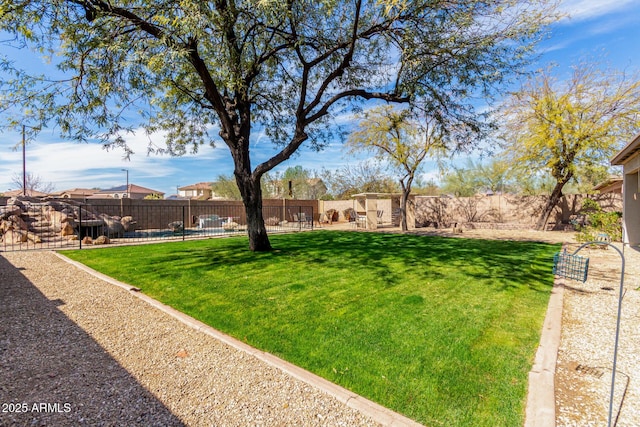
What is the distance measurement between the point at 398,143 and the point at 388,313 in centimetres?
1233

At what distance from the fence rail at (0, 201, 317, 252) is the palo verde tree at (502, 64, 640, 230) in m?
13.9

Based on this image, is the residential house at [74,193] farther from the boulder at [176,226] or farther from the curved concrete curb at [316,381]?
the curved concrete curb at [316,381]

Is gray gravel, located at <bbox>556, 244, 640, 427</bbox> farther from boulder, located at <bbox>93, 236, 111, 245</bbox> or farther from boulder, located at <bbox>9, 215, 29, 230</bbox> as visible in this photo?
boulder, located at <bbox>9, 215, 29, 230</bbox>

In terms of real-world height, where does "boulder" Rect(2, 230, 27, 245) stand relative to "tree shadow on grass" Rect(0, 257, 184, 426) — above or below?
above

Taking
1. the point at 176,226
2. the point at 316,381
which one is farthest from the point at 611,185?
the point at 176,226

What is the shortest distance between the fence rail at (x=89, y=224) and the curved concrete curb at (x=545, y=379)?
1030cm

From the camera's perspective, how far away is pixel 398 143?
14.9 meters

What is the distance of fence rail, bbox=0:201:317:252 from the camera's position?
1045 centimetres

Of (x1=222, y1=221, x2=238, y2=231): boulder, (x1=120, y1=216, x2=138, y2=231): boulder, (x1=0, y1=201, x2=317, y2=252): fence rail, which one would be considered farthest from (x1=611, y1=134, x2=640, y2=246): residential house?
(x1=120, y1=216, x2=138, y2=231): boulder

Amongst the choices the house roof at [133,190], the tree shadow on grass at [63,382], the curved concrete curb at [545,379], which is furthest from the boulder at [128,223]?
the house roof at [133,190]

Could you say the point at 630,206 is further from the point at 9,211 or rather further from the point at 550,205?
the point at 9,211

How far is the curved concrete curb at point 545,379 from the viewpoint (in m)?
2.03

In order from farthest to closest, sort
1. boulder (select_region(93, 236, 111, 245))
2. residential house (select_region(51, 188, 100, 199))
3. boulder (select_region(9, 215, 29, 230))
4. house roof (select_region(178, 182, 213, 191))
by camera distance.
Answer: house roof (select_region(178, 182, 213, 191)) → residential house (select_region(51, 188, 100, 199)) → boulder (select_region(9, 215, 29, 230)) → boulder (select_region(93, 236, 111, 245))

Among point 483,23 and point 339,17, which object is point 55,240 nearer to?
point 339,17
